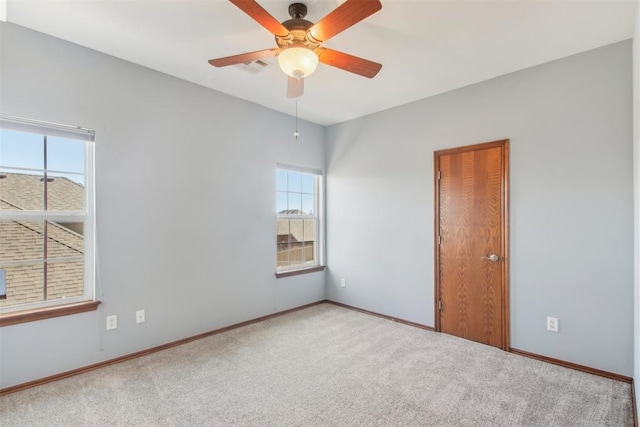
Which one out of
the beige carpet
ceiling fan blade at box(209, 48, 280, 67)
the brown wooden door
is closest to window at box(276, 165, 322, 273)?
the beige carpet

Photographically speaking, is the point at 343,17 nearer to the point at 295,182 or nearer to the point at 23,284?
the point at 295,182

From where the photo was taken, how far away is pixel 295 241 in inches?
169

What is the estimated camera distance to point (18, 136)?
7.62ft

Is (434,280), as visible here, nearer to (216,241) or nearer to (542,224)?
(542,224)

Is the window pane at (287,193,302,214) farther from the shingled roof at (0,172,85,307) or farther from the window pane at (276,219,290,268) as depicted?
the shingled roof at (0,172,85,307)

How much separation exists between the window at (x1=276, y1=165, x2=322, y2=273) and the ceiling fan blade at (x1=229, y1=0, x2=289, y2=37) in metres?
2.25

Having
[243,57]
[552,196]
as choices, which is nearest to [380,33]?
[243,57]

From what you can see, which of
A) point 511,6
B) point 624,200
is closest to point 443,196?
point 624,200

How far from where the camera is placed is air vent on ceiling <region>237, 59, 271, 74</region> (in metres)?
2.73

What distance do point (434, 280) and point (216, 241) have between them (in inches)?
94.5

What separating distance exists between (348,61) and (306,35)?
1.07 ft

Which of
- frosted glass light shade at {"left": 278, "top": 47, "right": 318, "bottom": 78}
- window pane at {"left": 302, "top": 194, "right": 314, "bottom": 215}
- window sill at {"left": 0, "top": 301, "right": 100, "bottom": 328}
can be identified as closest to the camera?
frosted glass light shade at {"left": 278, "top": 47, "right": 318, "bottom": 78}

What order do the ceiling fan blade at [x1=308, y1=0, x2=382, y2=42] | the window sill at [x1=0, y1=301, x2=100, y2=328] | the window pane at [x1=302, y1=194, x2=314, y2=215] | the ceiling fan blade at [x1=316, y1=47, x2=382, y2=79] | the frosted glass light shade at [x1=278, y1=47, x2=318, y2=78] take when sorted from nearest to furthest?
the ceiling fan blade at [x1=308, y1=0, x2=382, y2=42] → the frosted glass light shade at [x1=278, y1=47, x2=318, y2=78] → the ceiling fan blade at [x1=316, y1=47, x2=382, y2=79] → the window sill at [x1=0, y1=301, x2=100, y2=328] → the window pane at [x1=302, y1=194, x2=314, y2=215]

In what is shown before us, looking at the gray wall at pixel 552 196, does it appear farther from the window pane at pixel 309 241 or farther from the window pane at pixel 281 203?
the window pane at pixel 281 203
